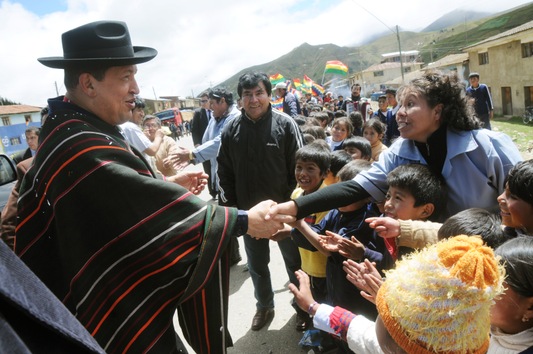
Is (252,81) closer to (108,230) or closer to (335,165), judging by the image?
(335,165)

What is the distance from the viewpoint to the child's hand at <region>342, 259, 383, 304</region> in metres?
1.80

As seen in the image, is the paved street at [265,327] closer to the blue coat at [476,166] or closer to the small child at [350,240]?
the small child at [350,240]

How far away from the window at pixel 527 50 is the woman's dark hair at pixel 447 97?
23.2 m

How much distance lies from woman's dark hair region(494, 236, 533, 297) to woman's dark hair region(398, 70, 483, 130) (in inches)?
38.1

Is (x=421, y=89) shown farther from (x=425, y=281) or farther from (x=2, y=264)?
(x=2, y=264)

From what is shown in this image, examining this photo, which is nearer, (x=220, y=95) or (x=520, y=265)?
(x=520, y=265)

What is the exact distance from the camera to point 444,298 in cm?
107

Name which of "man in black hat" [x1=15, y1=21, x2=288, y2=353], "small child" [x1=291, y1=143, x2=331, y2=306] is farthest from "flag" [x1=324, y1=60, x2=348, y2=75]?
"man in black hat" [x1=15, y1=21, x2=288, y2=353]

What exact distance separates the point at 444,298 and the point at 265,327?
2459 mm

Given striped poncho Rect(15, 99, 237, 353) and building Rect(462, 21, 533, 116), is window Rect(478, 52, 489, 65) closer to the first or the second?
building Rect(462, 21, 533, 116)

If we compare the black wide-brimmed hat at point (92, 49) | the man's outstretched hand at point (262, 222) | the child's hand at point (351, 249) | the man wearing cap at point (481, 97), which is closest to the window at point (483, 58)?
the man wearing cap at point (481, 97)

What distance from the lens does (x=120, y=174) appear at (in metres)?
1.57

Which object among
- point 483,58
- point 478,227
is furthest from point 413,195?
point 483,58

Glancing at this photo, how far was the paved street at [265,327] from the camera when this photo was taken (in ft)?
9.82
